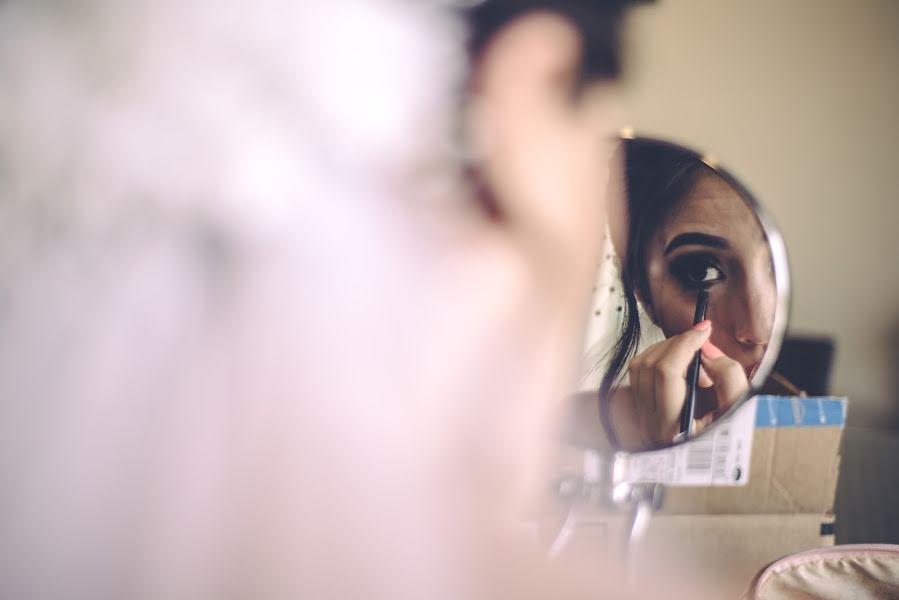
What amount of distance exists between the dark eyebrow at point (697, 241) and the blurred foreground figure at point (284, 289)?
0.25 ft

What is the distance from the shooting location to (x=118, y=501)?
495 mm

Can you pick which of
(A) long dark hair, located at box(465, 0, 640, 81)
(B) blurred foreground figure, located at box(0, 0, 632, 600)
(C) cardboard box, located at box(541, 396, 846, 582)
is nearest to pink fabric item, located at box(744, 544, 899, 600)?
(C) cardboard box, located at box(541, 396, 846, 582)

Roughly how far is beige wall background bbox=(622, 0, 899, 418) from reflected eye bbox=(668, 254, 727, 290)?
40 cm

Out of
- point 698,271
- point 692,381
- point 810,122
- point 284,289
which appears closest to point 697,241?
point 698,271

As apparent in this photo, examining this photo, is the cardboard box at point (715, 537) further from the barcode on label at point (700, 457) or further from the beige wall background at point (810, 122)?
the beige wall background at point (810, 122)

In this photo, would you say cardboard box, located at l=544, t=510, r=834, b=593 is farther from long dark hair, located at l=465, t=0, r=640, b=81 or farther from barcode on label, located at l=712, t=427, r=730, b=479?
long dark hair, located at l=465, t=0, r=640, b=81

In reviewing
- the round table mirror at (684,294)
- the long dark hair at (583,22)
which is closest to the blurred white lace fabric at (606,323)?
the round table mirror at (684,294)

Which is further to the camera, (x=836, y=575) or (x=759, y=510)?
(x=759, y=510)

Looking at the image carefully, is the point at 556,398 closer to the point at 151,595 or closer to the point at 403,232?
the point at 403,232

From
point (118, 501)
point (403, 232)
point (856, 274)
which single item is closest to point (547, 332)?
point (403, 232)

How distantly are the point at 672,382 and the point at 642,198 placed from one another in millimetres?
181

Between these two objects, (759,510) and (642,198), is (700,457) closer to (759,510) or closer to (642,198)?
(759,510)

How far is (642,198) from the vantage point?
54cm

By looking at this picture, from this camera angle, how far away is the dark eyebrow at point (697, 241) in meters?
0.53
